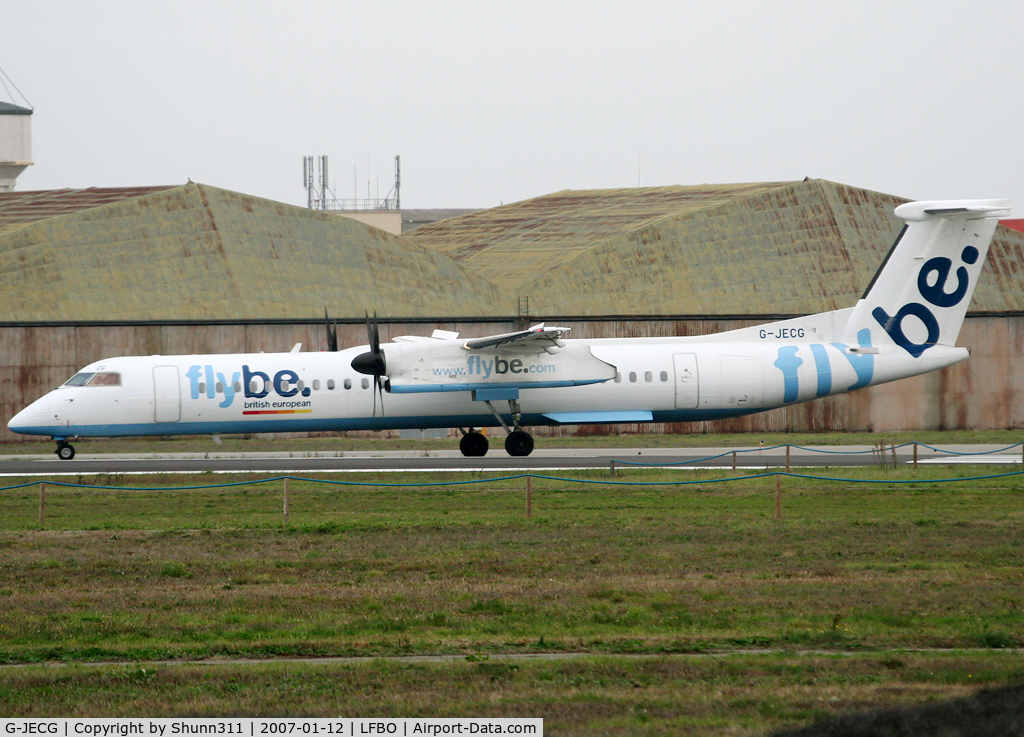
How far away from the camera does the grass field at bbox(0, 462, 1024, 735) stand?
8.69 meters

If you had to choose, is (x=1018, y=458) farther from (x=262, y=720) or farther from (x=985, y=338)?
(x=262, y=720)

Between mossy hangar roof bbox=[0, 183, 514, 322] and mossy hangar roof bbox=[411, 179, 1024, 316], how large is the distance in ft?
12.7

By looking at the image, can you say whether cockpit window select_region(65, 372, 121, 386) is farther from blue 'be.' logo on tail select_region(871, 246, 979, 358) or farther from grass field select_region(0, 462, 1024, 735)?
blue 'be.' logo on tail select_region(871, 246, 979, 358)

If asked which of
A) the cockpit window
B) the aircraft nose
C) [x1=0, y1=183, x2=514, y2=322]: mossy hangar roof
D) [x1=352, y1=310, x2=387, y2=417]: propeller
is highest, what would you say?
[x1=0, y1=183, x2=514, y2=322]: mossy hangar roof

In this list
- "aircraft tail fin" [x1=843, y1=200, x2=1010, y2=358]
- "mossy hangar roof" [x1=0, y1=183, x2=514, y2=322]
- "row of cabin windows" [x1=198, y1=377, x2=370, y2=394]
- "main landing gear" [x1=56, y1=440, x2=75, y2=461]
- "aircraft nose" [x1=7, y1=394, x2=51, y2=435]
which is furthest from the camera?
"mossy hangar roof" [x1=0, y1=183, x2=514, y2=322]

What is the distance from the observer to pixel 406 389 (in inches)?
1099

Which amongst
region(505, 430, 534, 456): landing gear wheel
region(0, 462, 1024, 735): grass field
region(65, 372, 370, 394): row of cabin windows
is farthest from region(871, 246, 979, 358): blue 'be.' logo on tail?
region(65, 372, 370, 394): row of cabin windows

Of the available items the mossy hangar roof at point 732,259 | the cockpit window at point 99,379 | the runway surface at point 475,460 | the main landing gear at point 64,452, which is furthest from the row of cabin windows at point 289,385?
the mossy hangar roof at point 732,259

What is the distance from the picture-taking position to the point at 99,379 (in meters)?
28.6

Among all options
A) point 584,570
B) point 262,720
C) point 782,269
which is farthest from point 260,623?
point 782,269

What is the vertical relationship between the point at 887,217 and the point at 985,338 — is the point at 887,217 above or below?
above

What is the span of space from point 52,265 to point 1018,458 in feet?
121

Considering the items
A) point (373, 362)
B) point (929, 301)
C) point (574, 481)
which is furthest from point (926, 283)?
point (373, 362)

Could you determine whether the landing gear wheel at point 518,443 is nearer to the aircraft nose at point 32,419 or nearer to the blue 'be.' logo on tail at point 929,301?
the blue 'be.' logo on tail at point 929,301
